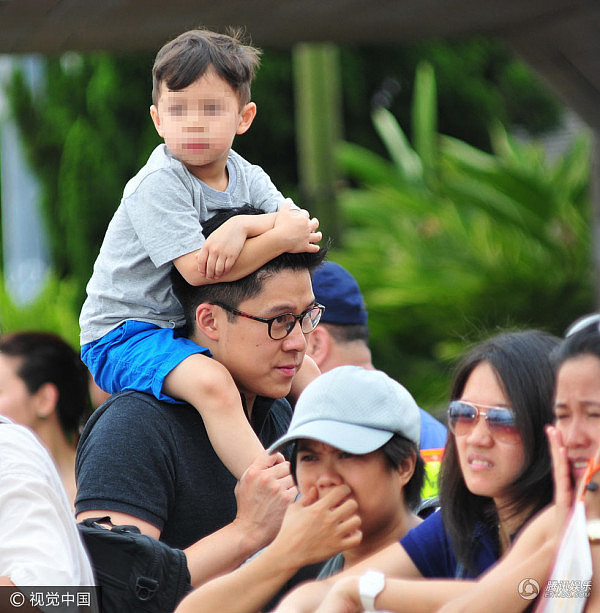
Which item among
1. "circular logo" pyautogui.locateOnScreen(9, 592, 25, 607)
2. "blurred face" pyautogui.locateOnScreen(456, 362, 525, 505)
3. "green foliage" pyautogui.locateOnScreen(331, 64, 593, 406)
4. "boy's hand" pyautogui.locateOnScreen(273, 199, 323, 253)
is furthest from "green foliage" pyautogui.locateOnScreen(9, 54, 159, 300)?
"blurred face" pyautogui.locateOnScreen(456, 362, 525, 505)

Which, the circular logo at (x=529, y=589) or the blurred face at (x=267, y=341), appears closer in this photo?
the circular logo at (x=529, y=589)

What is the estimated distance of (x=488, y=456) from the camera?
210 cm

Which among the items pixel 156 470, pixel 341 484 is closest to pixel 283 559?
pixel 341 484

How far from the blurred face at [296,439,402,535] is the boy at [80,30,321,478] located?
1.23 feet

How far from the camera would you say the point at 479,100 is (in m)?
12.5

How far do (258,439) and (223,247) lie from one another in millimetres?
466

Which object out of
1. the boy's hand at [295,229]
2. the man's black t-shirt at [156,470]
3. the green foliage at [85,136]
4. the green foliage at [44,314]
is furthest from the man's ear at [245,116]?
the green foliage at [85,136]

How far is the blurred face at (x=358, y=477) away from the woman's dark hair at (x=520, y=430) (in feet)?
0.40

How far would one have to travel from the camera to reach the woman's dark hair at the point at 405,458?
7.53ft

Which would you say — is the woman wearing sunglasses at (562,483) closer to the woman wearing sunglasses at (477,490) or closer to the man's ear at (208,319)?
the woman wearing sunglasses at (477,490)

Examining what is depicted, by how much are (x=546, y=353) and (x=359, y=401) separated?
1.26 ft

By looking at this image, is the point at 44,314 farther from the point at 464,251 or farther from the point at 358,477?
the point at 358,477

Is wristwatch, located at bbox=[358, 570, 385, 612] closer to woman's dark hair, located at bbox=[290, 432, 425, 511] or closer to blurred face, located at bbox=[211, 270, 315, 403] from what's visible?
woman's dark hair, located at bbox=[290, 432, 425, 511]

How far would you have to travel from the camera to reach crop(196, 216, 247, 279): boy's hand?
104 inches
